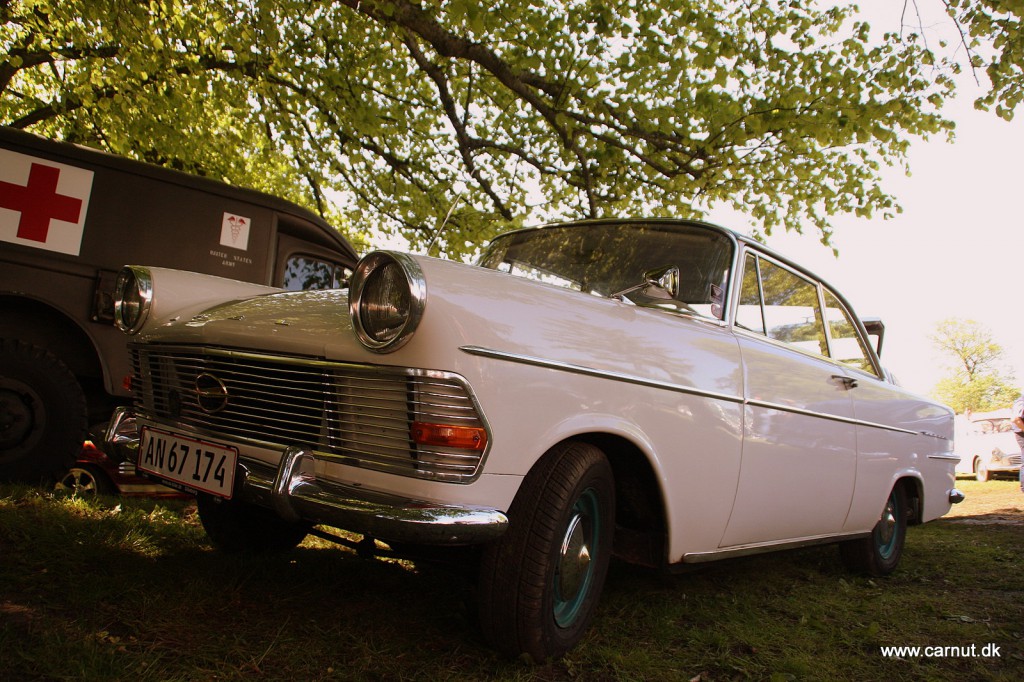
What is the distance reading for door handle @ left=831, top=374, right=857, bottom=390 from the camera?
11.6ft

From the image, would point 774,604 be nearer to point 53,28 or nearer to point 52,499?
point 52,499

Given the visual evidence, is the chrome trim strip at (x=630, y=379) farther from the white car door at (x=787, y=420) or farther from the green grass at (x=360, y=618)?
the green grass at (x=360, y=618)

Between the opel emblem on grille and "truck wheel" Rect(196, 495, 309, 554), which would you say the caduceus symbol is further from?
the opel emblem on grille

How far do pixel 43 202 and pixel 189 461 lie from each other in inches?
109

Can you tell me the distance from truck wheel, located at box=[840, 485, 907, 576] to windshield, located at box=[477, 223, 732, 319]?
2070 mm

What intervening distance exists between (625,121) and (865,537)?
4.41 metres

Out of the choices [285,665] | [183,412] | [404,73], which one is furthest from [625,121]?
[285,665]

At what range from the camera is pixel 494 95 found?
8961mm

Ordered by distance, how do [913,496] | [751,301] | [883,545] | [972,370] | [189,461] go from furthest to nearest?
[972,370] < [913,496] < [883,545] < [751,301] < [189,461]

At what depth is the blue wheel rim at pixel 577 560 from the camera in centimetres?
223

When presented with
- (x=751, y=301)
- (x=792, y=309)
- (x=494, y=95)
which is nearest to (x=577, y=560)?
(x=751, y=301)

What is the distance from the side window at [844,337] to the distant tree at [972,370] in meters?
51.3

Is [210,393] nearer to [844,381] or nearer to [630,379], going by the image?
[630,379]

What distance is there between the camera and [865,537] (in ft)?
13.1
